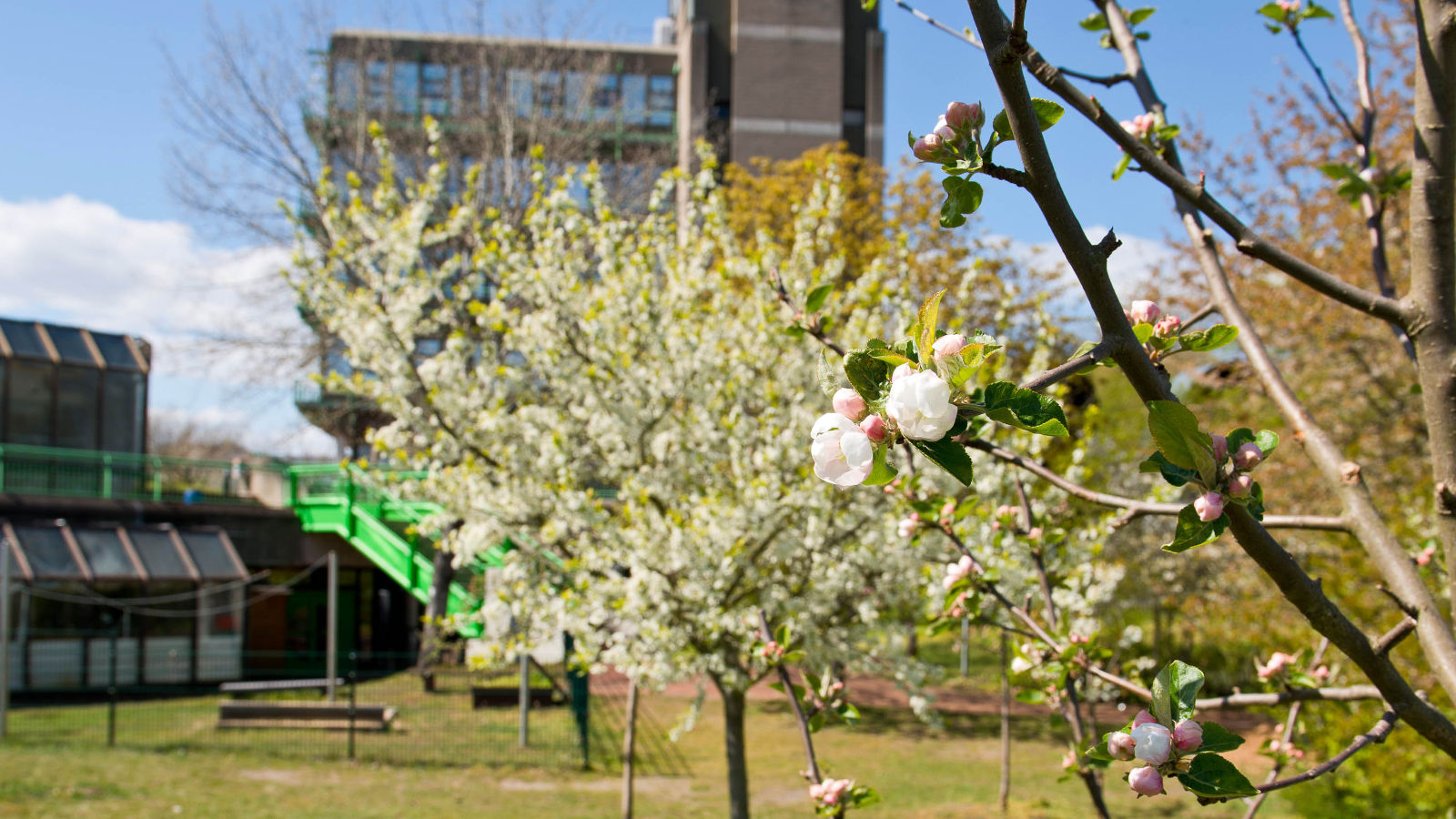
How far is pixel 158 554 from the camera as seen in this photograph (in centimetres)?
1753

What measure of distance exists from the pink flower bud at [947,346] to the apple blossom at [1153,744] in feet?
1.57

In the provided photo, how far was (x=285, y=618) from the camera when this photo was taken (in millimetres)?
20781

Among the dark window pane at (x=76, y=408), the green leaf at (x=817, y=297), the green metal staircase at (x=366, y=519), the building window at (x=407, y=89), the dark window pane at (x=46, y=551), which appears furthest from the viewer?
the building window at (x=407, y=89)

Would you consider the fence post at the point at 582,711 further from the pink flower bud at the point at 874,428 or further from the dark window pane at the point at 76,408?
the dark window pane at the point at 76,408

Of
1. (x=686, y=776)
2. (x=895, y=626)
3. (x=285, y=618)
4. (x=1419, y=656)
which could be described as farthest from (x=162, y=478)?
(x=1419, y=656)

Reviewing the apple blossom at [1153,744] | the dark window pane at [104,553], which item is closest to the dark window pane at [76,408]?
the dark window pane at [104,553]

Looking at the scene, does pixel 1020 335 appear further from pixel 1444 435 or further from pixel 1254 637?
pixel 1444 435

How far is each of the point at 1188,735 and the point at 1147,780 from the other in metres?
0.07

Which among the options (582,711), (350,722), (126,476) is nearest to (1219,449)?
(582,711)

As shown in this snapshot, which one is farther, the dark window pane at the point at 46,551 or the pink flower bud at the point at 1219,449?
the dark window pane at the point at 46,551

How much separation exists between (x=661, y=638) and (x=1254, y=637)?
741 cm

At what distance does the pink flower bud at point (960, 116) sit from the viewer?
1.20 m

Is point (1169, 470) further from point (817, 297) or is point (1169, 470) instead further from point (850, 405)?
point (817, 297)

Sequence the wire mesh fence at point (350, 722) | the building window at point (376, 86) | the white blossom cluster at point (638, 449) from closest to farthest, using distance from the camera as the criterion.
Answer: the white blossom cluster at point (638, 449)
the wire mesh fence at point (350, 722)
the building window at point (376, 86)
